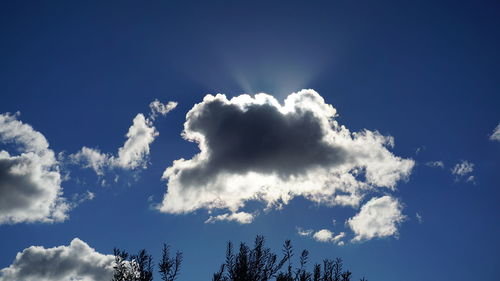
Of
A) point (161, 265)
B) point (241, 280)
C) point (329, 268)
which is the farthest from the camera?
point (329, 268)

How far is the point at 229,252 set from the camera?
19.3 metres

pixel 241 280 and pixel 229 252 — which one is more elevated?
pixel 229 252

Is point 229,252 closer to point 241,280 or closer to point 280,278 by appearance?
point 241,280

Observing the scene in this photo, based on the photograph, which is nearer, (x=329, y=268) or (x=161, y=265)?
(x=161, y=265)

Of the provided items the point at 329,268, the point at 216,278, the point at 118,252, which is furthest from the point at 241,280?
the point at 118,252

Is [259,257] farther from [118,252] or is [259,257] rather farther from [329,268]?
[118,252]

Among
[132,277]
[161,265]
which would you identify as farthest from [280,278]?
[132,277]

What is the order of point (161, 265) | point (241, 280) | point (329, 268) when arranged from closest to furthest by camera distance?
1. point (241, 280)
2. point (161, 265)
3. point (329, 268)

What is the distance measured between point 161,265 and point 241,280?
4431 mm

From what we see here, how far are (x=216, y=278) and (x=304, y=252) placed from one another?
522cm

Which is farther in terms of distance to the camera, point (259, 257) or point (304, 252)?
point (304, 252)

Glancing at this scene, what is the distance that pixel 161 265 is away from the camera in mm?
20031

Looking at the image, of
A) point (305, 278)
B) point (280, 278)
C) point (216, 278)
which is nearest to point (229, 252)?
point (216, 278)

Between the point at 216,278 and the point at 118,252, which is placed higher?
the point at 118,252
